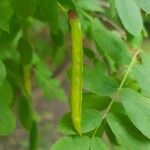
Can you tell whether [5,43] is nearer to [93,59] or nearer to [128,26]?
[93,59]

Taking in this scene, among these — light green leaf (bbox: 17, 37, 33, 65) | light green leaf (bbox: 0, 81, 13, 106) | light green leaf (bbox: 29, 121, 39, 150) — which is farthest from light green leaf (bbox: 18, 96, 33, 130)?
light green leaf (bbox: 0, 81, 13, 106)

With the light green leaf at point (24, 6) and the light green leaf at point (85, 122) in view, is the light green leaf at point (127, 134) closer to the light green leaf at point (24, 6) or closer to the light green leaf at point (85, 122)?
the light green leaf at point (85, 122)

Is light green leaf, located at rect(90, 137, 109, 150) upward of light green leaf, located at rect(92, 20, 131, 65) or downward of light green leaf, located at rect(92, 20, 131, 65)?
downward

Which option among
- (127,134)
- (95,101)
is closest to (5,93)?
(95,101)

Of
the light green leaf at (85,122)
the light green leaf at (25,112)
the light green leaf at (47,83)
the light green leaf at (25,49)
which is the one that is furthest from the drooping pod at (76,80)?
the light green leaf at (47,83)

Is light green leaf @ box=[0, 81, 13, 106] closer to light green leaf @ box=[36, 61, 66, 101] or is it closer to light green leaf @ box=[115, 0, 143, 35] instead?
light green leaf @ box=[115, 0, 143, 35]

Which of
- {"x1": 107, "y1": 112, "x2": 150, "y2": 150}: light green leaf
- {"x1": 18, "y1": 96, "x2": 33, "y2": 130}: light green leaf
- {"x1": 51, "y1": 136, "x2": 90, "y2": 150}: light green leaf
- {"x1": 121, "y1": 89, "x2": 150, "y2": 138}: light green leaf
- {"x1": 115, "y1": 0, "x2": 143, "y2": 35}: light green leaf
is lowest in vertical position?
{"x1": 18, "y1": 96, "x2": 33, "y2": 130}: light green leaf

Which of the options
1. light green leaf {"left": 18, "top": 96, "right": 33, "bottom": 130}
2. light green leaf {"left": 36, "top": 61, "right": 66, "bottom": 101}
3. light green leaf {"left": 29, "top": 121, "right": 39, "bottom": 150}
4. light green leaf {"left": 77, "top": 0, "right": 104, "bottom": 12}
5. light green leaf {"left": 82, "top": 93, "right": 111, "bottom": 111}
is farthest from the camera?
light green leaf {"left": 36, "top": 61, "right": 66, "bottom": 101}

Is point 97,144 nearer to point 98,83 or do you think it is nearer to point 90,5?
point 98,83
